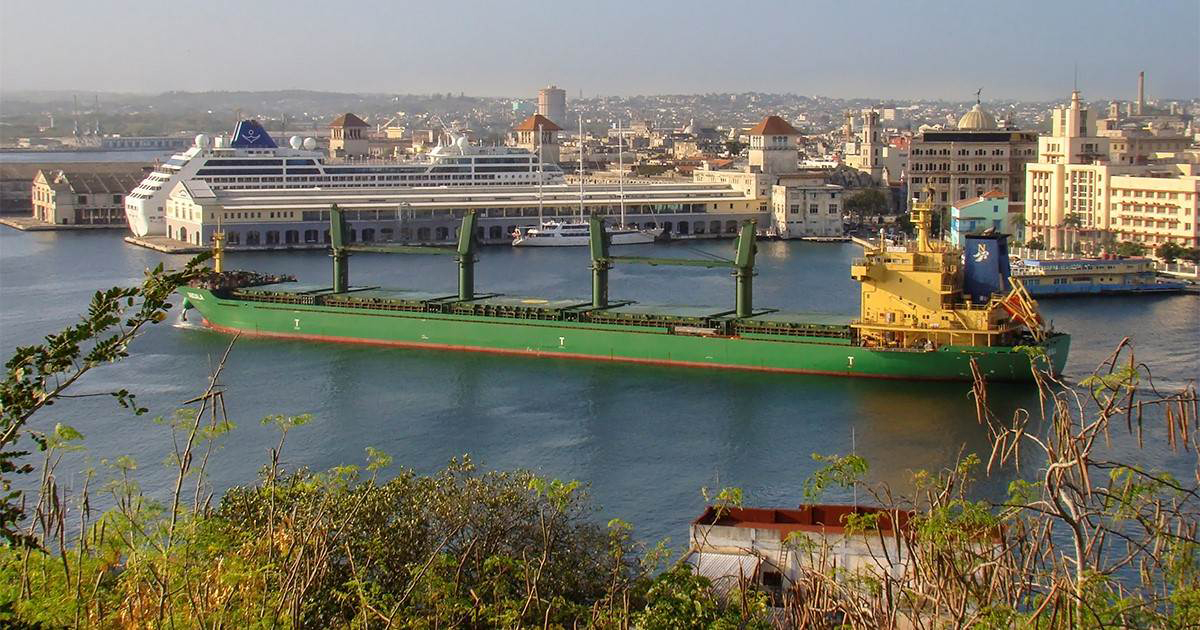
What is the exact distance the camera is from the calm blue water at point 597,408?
11992mm

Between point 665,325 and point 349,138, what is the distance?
116 ft

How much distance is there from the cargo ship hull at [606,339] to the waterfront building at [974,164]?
2096 cm

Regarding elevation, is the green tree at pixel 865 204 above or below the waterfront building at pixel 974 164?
below

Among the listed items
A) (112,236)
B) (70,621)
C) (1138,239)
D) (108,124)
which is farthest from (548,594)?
(108,124)

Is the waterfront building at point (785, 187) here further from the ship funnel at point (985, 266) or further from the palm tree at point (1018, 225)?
the ship funnel at point (985, 266)

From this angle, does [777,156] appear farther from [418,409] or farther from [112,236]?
[418,409]

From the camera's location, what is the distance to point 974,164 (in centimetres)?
3809

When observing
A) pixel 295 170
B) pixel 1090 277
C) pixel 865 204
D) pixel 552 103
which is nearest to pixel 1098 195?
pixel 1090 277

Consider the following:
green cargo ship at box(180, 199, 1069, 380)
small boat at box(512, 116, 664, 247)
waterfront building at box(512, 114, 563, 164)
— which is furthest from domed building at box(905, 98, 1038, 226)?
green cargo ship at box(180, 199, 1069, 380)

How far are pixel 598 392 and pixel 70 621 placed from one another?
33.3 feet

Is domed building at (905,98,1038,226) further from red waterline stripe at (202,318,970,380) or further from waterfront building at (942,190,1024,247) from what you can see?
red waterline stripe at (202,318,970,380)

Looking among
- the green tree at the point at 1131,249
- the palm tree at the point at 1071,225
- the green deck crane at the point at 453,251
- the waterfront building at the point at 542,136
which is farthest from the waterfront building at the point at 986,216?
the waterfront building at the point at 542,136

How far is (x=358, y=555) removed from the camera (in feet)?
23.4

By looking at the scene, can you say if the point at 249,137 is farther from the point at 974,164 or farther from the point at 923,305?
the point at 923,305
